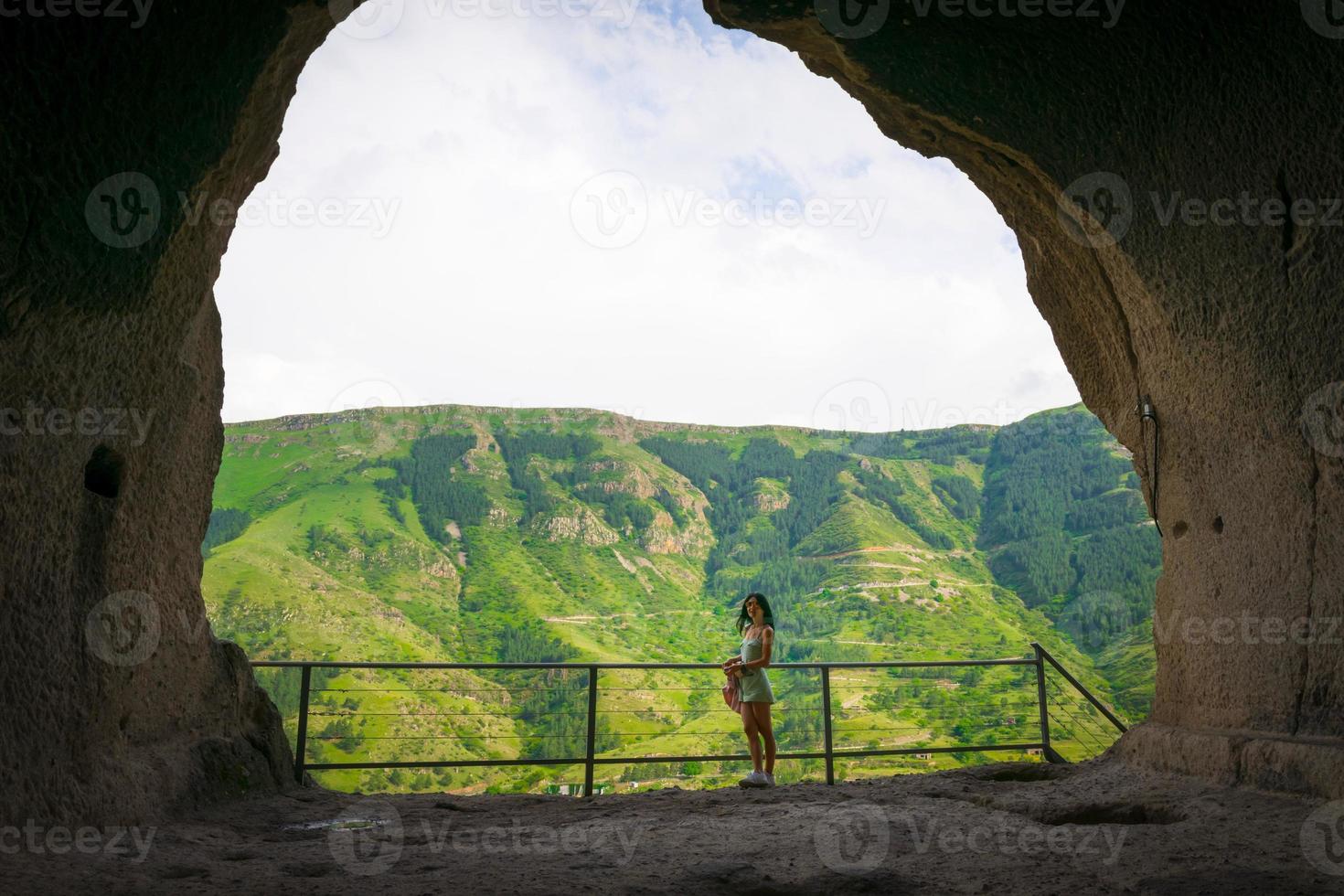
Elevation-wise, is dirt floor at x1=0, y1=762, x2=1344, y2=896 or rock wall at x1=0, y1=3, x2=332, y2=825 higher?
rock wall at x1=0, y1=3, x2=332, y2=825

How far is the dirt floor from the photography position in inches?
137

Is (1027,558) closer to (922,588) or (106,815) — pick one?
(922,588)

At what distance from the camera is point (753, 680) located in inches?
276

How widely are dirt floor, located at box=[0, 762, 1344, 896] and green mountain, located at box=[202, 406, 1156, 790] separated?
1157 inches

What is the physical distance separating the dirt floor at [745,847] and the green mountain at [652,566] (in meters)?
29.4

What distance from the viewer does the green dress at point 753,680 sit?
22.8ft

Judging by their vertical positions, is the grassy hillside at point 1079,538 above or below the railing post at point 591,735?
above

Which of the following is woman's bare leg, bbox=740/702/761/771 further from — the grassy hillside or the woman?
the grassy hillside

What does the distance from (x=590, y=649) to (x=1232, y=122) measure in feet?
166

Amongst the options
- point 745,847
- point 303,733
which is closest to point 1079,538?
point 303,733

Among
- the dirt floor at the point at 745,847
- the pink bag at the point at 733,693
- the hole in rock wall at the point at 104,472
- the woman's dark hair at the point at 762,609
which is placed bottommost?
the dirt floor at the point at 745,847

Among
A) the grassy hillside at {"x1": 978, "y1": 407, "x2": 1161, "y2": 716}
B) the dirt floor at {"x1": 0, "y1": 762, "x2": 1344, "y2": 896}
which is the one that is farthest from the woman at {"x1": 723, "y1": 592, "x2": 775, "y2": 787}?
the grassy hillside at {"x1": 978, "y1": 407, "x2": 1161, "y2": 716}

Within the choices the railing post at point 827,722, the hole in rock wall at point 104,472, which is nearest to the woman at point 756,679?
the railing post at point 827,722

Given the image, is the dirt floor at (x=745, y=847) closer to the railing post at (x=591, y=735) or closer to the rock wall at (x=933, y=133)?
the rock wall at (x=933, y=133)
